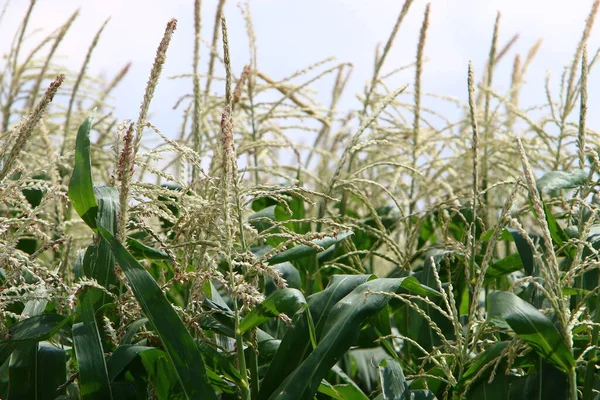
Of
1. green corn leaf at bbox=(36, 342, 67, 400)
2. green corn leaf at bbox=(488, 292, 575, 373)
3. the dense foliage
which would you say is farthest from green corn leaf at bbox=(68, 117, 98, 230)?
green corn leaf at bbox=(488, 292, 575, 373)

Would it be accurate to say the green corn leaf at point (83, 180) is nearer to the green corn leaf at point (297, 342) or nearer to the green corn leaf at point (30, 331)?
the green corn leaf at point (30, 331)

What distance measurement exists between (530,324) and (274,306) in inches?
20.1

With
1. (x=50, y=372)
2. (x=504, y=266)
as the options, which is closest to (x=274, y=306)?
(x=50, y=372)

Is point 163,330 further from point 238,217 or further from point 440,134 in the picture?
point 440,134

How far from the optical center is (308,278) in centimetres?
255

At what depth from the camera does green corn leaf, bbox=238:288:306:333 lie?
1.55 metres

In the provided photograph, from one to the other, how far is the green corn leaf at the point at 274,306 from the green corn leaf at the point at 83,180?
41 cm

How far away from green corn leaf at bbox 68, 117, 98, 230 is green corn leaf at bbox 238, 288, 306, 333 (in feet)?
1.35

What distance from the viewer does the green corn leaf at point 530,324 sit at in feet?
4.85

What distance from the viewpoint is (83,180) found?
1.60m

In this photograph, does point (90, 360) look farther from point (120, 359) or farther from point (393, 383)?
point (393, 383)

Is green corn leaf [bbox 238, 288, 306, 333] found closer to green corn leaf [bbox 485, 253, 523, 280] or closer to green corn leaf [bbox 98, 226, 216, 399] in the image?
green corn leaf [bbox 98, 226, 216, 399]

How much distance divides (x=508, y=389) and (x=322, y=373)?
1.57 ft

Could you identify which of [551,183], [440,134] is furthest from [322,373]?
[440,134]
